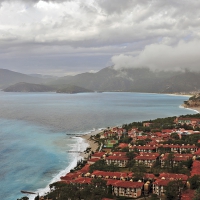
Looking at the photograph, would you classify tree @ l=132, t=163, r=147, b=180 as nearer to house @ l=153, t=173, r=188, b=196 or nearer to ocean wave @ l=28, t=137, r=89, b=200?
house @ l=153, t=173, r=188, b=196

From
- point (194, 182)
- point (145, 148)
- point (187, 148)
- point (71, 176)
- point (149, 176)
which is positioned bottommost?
point (71, 176)

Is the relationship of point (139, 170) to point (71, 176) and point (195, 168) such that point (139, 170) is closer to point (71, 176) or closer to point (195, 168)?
point (195, 168)

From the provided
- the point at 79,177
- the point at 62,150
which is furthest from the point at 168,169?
the point at 62,150

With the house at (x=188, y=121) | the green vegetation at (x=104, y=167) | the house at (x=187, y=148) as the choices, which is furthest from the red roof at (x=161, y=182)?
the house at (x=188, y=121)

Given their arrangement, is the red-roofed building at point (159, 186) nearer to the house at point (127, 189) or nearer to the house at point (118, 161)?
the house at point (127, 189)

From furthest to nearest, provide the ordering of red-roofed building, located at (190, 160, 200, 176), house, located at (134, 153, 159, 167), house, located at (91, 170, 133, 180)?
house, located at (134, 153, 159, 167), house, located at (91, 170, 133, 180), red-roofed building, located at (190, 160, 200, 176)

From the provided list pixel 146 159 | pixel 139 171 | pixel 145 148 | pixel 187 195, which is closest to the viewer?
pixel 187 195

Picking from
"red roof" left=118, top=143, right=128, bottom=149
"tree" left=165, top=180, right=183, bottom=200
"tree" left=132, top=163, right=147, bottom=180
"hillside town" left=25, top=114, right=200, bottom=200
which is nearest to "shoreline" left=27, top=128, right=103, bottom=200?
"hillside town" left=25, top=114, right=200, bottom=200

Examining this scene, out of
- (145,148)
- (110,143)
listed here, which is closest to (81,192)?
(145,148)

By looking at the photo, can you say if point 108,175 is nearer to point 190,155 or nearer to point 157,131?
point 190,155
